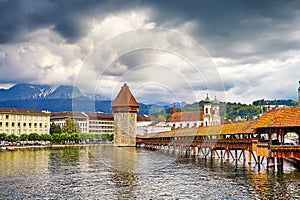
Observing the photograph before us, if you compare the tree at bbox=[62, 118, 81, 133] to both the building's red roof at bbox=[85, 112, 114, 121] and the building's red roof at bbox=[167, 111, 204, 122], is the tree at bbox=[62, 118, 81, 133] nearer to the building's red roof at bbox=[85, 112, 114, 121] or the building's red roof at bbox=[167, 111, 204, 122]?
the building's red roof at bbox=[85, 112, 114, 121]

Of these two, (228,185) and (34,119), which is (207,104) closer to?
(34,119)

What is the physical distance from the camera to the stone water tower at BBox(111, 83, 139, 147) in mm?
101562

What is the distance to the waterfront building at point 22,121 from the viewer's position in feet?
362

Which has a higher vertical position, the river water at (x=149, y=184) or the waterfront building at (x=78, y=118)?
the waterfront building at (x=78, y=118)

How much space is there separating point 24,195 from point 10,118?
→ 304 feet

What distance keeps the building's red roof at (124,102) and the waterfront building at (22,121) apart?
2875cm

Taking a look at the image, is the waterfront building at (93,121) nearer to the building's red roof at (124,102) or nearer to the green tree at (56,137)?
the green tree at (56,137)

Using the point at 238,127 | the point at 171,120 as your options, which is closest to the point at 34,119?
the point at 171,120

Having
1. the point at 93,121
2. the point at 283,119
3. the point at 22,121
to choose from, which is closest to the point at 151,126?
the point at 93,121

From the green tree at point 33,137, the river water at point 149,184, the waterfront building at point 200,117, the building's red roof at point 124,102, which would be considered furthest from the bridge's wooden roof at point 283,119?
the waterfront building at point 200,117

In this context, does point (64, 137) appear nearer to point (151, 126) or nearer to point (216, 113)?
point (151, 126)

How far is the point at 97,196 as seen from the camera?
2403cm

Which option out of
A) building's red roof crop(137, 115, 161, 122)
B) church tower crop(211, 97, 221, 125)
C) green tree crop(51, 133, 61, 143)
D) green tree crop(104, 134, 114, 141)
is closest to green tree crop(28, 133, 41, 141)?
green tree crop(51, 133, 61, 143)

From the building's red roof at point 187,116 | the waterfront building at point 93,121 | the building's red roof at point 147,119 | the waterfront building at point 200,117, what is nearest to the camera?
the waterfront building at point 200,117
